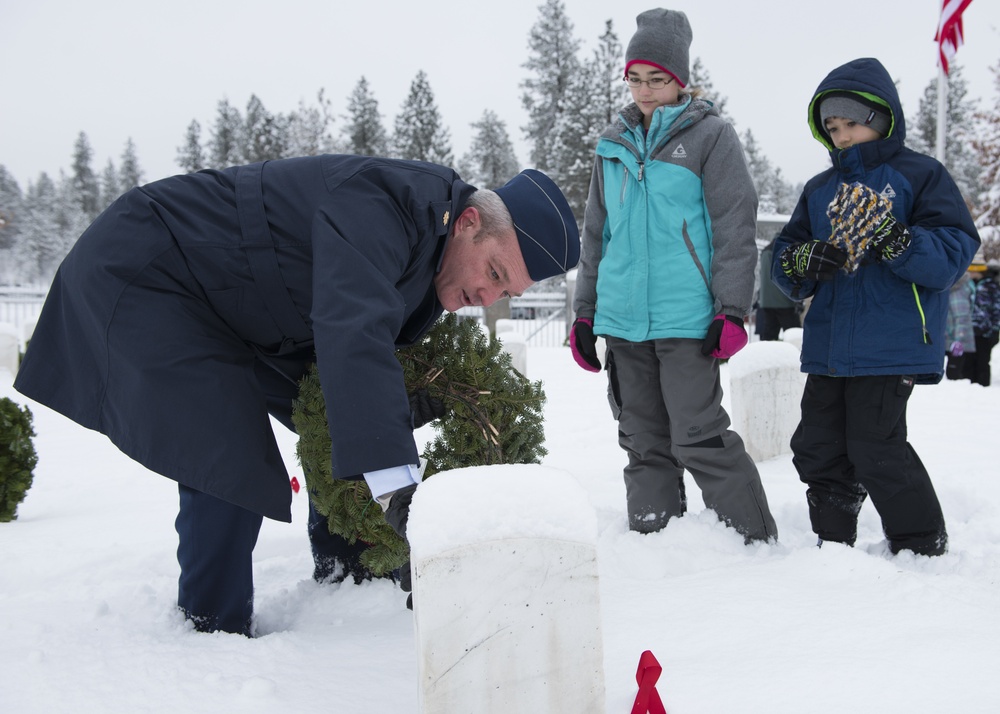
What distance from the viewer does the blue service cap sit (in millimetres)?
2113

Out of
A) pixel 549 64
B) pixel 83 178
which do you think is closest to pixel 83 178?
pixel 83 178

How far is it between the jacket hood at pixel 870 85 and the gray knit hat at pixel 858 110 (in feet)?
0.09

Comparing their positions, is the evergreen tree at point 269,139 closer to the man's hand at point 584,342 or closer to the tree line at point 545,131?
the tree line at point 545,131

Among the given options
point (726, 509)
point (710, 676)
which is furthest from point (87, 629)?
point (726, 509)

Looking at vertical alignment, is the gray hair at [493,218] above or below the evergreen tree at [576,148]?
above

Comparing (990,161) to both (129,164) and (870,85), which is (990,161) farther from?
(129,164)

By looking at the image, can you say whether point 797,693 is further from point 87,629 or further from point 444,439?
point 87,629

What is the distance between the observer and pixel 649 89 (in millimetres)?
2945

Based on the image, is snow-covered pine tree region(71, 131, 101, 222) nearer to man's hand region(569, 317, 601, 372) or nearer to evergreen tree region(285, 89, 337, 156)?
evergreen tree region(285, 89, 337, 156)

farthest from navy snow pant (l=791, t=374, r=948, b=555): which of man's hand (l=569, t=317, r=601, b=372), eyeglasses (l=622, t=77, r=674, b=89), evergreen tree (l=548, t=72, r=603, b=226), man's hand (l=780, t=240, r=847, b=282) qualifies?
evergreen tree (l=548, t=72, r=603, b=226)

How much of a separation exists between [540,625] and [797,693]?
2.37 feet

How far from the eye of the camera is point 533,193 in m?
2.16

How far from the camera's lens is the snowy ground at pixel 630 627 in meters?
1.75

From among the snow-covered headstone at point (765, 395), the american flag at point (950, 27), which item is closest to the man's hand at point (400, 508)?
the snow-covered headstone at point (765, 395)
